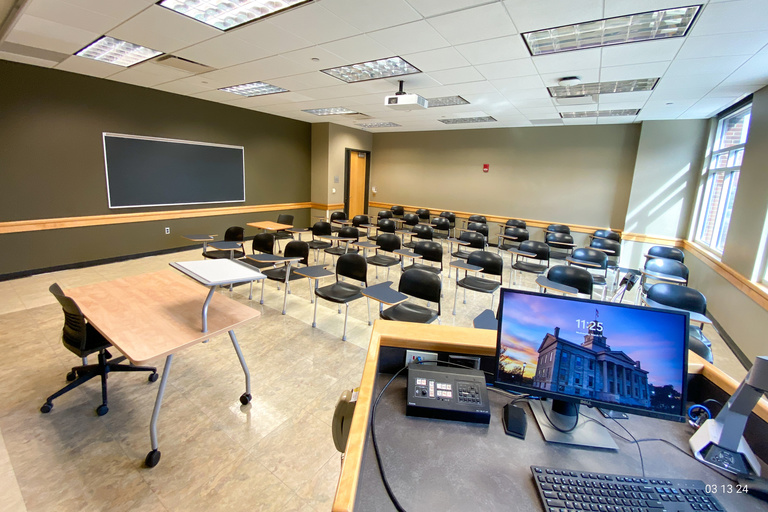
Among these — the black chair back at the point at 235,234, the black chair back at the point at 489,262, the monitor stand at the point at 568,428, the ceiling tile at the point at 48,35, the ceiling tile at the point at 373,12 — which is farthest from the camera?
the black chair back at the point at 235,234

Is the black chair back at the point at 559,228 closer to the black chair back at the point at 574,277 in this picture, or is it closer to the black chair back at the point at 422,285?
the black chair back at the point at 574,277

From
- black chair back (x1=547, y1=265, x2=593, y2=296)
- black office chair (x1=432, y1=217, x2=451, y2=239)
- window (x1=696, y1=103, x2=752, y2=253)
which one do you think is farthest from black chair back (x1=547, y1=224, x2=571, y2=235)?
black chair back (x1=547, y1=265, x2=593, y2=296)

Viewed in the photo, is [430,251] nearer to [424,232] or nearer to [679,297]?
[424,232]

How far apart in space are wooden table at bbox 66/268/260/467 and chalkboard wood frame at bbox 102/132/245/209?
12.8 ft

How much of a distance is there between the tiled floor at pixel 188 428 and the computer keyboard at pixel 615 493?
1316mm

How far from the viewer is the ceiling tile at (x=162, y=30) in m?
2.98

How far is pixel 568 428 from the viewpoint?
1082 millimetres

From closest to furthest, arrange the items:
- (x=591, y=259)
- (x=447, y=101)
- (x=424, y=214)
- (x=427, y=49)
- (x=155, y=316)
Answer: (x=155, y=316)
(x=427, y=49)
(x=591, y=259)
(x=447, y=101)
(x=424, y=214)

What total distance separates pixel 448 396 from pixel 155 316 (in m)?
2.01

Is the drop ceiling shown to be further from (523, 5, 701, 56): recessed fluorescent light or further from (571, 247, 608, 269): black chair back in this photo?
(571, 247, 608, 269): black chair back

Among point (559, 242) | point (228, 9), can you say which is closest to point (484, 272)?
point (559, 242)

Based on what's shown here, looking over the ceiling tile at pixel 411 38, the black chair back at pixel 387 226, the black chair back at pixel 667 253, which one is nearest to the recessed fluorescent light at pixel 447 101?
the ceiling tile at pixel 411 38

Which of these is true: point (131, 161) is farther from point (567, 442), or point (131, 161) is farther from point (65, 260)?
point (567, 442)

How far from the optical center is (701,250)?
5.36 metres
